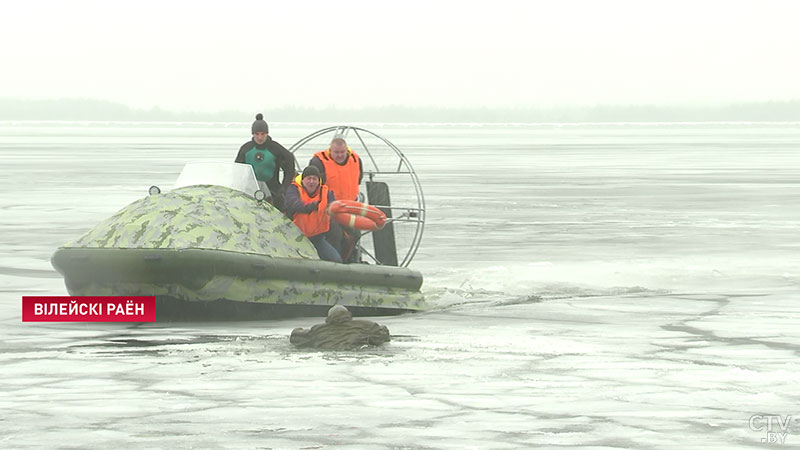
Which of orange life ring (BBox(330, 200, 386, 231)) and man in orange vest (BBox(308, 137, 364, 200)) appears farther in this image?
man in orange vest (BBox(308, 137, 364, 200))

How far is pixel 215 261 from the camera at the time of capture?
9.85 metres

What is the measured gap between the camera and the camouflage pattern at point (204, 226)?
32.7 feet

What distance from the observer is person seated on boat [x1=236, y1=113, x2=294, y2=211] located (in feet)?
37.0

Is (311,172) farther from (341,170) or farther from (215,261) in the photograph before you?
(215,261)

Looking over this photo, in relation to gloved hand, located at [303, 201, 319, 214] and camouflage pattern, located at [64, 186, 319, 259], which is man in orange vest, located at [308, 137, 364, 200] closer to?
gloved hand, located at [303, 201, 319, 214]

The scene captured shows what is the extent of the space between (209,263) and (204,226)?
37 centimetres

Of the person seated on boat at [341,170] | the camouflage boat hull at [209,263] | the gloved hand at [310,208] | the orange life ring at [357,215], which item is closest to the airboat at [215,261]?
the camouflage boat hull at [209,263]

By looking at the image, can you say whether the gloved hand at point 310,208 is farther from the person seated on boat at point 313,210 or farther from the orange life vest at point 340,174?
the orange life vest at point 340,174

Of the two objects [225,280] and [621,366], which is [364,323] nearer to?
[225,280]

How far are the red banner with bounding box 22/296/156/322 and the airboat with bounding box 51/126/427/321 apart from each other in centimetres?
8

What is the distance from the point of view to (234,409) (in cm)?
696

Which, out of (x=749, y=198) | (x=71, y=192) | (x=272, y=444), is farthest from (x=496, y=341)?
(x=71, y=192)

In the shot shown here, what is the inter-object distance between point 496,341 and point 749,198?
18995mm

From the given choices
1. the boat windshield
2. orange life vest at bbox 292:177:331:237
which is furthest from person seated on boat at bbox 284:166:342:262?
the boat windshield
